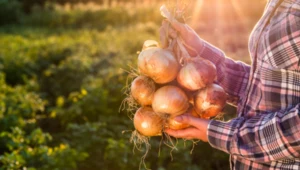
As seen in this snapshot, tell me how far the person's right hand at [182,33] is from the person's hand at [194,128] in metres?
0.34

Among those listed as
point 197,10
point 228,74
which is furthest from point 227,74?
point 197,10

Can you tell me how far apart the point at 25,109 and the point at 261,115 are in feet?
11.4

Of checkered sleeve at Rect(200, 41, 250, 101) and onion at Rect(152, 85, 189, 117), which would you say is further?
checkered sleeve at Rect(200, 41, 250, 101)

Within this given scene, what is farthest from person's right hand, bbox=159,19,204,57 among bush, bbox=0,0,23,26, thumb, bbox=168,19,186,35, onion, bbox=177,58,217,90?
bush, bbox=0,0,23,26

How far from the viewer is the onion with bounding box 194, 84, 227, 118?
6.83 feet

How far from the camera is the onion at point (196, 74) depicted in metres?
2.05

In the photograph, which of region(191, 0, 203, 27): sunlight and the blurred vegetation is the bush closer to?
region(191, 0, 203, 27): sunlight

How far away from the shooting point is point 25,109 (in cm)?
498

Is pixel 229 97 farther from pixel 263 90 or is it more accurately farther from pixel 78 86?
pixel 78 86

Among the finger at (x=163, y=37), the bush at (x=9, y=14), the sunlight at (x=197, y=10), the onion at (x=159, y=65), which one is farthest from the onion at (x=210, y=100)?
the bush at (x=9, y=14)

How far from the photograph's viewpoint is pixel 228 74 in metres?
2.32

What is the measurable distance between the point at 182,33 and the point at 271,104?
51 centimetres

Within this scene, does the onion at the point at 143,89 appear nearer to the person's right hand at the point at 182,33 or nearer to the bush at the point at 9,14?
the person's right hand at the point at 182,33

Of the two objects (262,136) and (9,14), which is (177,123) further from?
(9,14)
